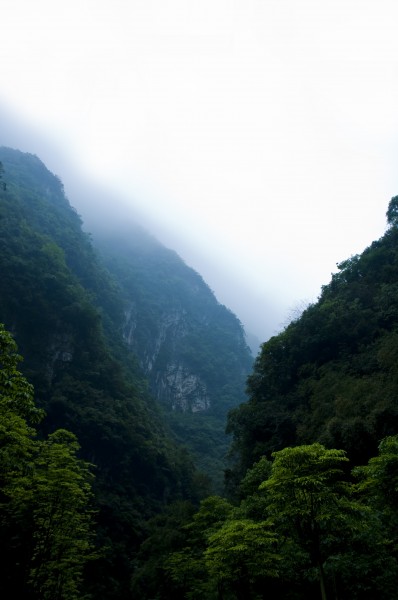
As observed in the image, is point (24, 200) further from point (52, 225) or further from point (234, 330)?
point (234, 330)

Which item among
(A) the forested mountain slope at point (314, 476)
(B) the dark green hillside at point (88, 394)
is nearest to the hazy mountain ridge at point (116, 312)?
(B) the dark green hillside at point (88, 394)

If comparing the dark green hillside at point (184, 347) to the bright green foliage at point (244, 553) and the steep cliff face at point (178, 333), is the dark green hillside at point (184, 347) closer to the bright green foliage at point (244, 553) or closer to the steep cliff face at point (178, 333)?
the steep cliff face at point (178, 333)

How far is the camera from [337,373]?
110 ft

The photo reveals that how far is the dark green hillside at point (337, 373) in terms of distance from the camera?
24781 millimetres

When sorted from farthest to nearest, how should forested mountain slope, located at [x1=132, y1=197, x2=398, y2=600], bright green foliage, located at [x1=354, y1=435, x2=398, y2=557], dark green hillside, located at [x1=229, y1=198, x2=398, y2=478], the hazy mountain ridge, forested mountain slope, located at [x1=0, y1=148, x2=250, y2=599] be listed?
the hazy mountain ridge → forested mountain slope, located at [x1=0, y1=148, x2=250, y2=599] → dark green hillside, located at [x1=229, y1=198, x2=398, y2=478] → bright green foliage, located at [x1=354, y1=435, x2=398, y2=557] → forested mountain slope, located at [x1=132, y1=197, x2=398, y2=600]

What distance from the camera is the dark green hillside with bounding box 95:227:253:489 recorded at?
320ft

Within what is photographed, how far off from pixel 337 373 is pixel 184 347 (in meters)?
95.1

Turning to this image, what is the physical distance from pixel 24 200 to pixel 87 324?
4584 centimetres

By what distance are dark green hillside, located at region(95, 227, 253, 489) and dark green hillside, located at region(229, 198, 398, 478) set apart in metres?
44.5

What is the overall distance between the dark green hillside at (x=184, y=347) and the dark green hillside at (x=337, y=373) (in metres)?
44.5

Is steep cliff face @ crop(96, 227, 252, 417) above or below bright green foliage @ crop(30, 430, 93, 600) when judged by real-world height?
above

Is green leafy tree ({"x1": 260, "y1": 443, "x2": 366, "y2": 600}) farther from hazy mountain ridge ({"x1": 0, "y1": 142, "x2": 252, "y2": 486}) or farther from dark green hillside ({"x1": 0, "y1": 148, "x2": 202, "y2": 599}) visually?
hazy mountain ridge ({"x1": 0, "y1": 142, "x2": 252, "y2": 486})

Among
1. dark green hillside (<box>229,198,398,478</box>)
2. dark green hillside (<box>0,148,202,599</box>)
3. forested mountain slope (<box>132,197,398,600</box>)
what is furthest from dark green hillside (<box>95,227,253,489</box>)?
forested mountain slope (<box>132,197,398,600</box>)

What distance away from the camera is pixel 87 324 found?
60156 millimetres
